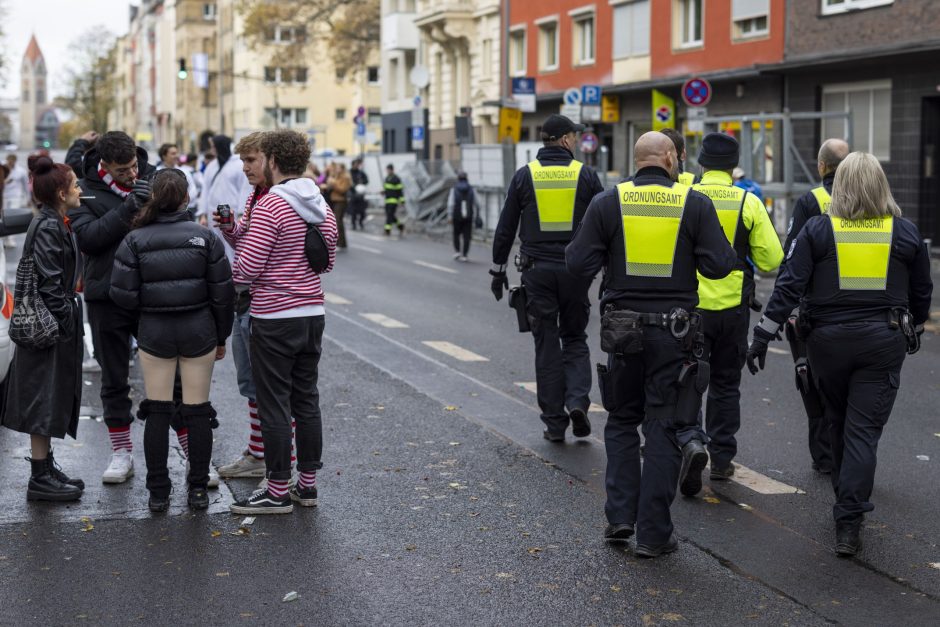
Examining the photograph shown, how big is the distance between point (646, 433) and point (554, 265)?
2515 millimetres

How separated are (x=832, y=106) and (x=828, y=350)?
2254cm

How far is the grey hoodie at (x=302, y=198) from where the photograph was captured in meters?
6.48

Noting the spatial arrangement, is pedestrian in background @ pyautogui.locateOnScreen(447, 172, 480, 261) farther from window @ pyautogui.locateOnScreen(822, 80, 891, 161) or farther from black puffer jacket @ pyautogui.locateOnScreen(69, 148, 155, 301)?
black puffer jacket @ pyautogui.locateOnScreen(69, 148, 155, 301)

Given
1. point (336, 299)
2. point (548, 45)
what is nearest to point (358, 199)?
point (548, 45)

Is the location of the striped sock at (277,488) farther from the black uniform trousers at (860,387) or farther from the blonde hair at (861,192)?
the blonde hair at (861,192)

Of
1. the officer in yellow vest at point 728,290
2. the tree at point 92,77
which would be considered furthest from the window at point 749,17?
the tree at point 92,77

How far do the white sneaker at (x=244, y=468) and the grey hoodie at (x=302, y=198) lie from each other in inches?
63.6

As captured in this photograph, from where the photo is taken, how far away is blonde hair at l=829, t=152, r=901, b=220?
6.09 m

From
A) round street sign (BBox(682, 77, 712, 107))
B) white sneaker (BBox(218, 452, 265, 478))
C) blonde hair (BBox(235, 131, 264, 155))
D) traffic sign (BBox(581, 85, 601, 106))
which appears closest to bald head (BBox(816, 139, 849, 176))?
blonde hair (BBox(235, 131, 264, 155))

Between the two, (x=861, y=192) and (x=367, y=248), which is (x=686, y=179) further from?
(x=367, y=248)

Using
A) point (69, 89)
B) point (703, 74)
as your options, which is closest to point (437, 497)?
point (703, 74)

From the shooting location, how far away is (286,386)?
6676 mm

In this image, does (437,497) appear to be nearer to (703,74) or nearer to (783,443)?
(783,443)

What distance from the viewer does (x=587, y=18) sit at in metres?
38.9
